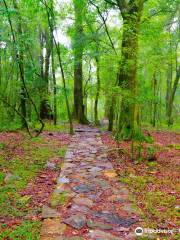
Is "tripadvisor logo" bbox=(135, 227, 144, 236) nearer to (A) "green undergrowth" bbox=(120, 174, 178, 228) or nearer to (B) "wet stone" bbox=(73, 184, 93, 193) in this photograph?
(A) "green undergrowth" bbox=(120, 174, 178, 228)

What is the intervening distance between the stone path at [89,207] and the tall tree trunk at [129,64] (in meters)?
2.06

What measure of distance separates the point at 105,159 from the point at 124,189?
2298 millimetres

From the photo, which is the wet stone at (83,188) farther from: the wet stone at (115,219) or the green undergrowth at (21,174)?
the wet stone at (115,219)

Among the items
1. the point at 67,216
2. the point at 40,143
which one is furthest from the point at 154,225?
the point at 40,143

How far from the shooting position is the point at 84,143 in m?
10.2

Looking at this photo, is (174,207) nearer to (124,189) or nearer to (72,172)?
(124,189)

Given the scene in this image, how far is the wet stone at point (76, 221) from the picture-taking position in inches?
156

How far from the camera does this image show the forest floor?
3959 mm

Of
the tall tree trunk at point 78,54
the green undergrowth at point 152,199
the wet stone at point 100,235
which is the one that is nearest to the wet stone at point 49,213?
the wet stone at point 100,235

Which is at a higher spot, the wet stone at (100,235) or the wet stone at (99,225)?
the wet stone at (99,225)

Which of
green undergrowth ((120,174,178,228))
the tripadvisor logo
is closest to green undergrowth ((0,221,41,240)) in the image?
the tripadvisor logo

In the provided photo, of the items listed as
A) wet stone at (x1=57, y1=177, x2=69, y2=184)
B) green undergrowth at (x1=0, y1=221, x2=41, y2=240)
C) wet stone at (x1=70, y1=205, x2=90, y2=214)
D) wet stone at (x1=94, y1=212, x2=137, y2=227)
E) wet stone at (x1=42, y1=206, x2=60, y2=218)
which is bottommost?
green undergrowth at (x1=0, y1=221, x2=41, y2=240)

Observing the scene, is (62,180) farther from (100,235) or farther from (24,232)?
(100,235)

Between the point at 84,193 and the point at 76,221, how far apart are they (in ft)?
3.69
